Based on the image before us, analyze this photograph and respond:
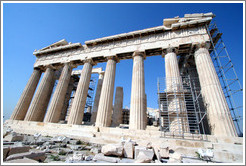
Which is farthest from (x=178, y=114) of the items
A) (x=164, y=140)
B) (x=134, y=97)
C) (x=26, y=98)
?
(x=26, y=98)

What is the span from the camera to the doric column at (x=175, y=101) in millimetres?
9086

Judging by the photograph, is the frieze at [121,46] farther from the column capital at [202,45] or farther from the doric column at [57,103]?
the doric column at [57,103]

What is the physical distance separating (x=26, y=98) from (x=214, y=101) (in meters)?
23.9

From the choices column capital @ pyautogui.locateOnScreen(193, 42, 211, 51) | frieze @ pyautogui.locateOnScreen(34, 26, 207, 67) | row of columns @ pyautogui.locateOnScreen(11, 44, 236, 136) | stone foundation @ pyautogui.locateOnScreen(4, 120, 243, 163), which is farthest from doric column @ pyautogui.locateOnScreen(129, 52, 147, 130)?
column capital @ pyautogui.locateOnScreen(193, 42, 211, 51)

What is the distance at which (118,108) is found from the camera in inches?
639

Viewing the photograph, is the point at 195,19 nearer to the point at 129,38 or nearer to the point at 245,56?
the point at 129,38

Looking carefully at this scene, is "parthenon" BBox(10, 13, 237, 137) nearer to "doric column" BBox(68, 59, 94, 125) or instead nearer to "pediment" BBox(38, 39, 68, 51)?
"doric column" BBox(68, 59, 94, 125)

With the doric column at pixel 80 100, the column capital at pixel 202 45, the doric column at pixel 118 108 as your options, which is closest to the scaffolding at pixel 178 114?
the column capital at pixel 202 45

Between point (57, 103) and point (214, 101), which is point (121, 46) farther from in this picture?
Answer: point (214, 101)

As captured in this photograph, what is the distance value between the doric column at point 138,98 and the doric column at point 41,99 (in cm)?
1371

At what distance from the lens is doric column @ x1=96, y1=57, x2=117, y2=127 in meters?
11.6

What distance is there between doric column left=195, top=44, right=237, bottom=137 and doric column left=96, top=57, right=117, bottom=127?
929 centimetres

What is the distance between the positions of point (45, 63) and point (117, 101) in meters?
14.5

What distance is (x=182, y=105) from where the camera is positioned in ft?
32.1
